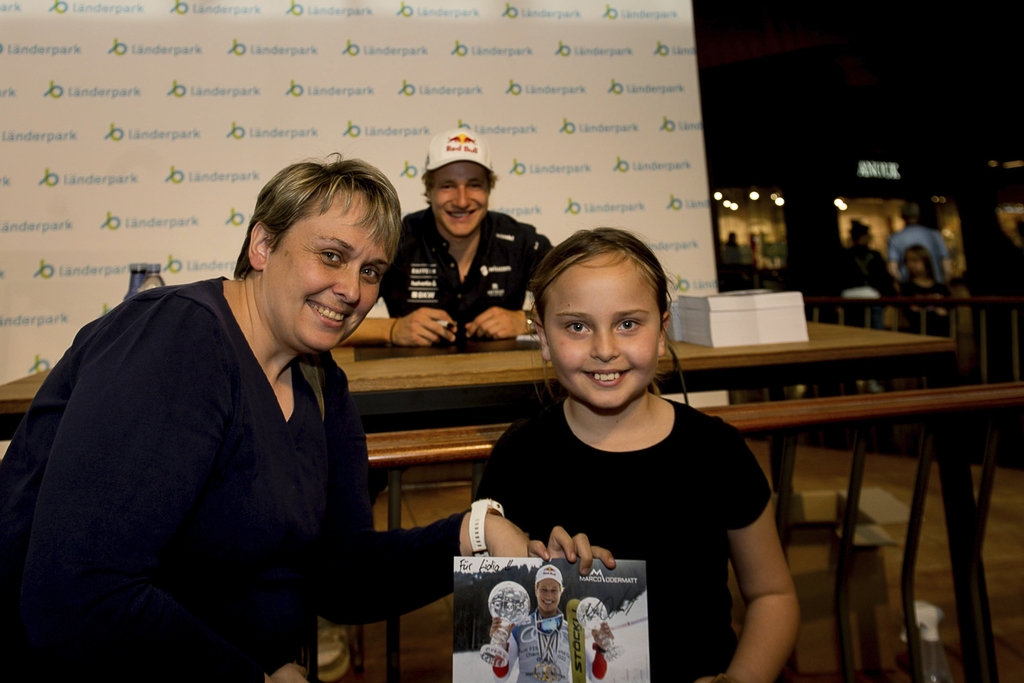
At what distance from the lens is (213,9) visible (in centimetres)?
409

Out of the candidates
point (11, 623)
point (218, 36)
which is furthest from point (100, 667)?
point (218, 36)

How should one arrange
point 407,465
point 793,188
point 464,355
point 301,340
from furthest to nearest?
point 793,188 → point 464,355 → point 407,465 → point 301,340

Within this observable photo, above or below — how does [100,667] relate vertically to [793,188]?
below

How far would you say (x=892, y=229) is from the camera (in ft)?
27.9

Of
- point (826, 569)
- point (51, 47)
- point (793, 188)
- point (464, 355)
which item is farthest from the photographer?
point (793, 188)

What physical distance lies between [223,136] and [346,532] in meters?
3.66

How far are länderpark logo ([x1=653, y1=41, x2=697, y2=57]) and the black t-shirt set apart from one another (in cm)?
411

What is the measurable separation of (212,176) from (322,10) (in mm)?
1276

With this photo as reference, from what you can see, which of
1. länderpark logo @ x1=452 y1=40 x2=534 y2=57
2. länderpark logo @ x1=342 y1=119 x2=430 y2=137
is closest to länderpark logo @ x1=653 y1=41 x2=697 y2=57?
länderpark logo @ x1=452 y1=40 x2=534 y2=57

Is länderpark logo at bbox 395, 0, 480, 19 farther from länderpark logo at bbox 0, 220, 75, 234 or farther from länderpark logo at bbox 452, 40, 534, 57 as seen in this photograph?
länderpark logo at bbox 0, 220, 75, 234

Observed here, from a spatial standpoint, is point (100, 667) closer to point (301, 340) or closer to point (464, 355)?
point (301, 340)

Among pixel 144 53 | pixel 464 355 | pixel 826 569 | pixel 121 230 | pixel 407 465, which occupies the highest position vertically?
pixel 144 53

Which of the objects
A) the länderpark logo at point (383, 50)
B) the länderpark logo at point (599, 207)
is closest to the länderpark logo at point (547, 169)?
the länderpark logo at point (599, 207)

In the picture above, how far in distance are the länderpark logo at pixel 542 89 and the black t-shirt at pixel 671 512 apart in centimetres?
379
